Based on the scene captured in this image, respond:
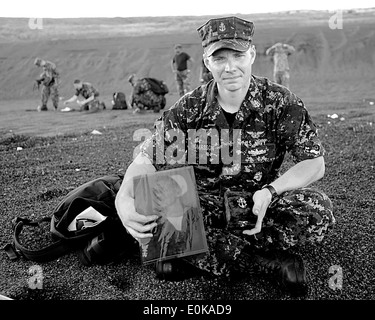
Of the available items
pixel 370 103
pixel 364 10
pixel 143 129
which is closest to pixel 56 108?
pixel 143 129

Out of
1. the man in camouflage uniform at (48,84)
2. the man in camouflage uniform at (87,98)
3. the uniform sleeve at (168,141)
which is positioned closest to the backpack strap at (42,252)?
the uniform sleeve at (168,141)

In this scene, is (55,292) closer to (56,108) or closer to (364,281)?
(364,281)

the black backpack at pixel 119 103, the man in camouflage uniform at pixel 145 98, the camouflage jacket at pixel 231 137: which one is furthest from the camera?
the black backpack at pixel 119 103

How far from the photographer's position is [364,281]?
2.20 m

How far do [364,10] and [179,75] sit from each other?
20.3 m

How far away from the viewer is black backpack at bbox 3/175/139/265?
2482 mm

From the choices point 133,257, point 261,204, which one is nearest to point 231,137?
point 261,204

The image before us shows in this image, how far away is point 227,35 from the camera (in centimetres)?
221

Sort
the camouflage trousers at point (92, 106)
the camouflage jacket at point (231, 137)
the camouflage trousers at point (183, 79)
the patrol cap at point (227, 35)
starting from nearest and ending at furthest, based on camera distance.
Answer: the patrol cap at point (227, 35) → the camouflage jacket at point (231, 137) → the camouflage trousers at point (92, 106) → the camouflage trousers at point (183, 79)

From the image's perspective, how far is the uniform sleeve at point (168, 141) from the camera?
2.37 metres

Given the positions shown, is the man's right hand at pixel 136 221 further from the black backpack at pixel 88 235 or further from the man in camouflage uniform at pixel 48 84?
the man in camouflage uniform at pixel 48 84

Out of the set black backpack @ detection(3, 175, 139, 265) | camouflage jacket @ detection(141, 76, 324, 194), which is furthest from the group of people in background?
camouflage jacket @ detection(141, 76, 324, 194)

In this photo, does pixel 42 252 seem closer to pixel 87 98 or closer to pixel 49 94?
pixel 87 98

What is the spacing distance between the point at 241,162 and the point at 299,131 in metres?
0.32
